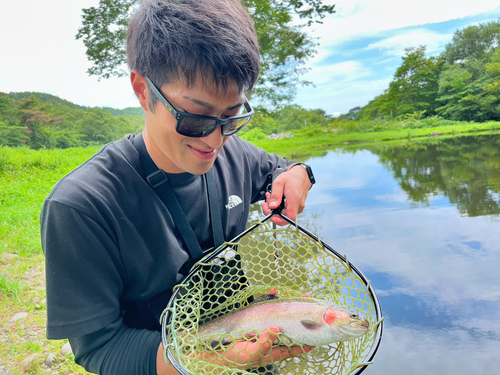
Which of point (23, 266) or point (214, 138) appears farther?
point (23, 266)

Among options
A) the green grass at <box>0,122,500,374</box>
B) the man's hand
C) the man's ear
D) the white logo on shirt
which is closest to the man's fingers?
the man's hand

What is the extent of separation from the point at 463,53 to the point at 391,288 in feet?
102

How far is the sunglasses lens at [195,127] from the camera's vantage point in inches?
44.7

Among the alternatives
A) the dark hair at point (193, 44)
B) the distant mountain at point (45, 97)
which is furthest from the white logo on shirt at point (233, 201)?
the distant mountain at point (45, 97)

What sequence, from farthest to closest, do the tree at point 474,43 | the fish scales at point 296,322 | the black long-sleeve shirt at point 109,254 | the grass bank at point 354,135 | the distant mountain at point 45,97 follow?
the tree at point 474,43
the grass bank at point 354,135
the distant mountain at point 45,97
the fish scales at point 296,322
the black long-sleeve shirt at point 109,254

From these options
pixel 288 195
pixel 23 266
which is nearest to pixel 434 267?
pixel 288 195

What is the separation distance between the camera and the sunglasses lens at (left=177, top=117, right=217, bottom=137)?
1.14 meters

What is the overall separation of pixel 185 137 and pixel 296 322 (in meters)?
0.80

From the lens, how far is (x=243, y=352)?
1.08m

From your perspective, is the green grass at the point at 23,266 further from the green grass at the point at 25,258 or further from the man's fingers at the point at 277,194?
the man's fingers at the point at 277,194

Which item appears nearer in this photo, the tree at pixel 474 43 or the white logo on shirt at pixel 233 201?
the white logo on shirt at pixel 233 201

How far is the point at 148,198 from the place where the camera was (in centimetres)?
126

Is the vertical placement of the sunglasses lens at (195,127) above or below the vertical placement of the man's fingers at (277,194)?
above

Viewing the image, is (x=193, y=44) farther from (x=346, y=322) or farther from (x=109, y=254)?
(x=346, y=322)
